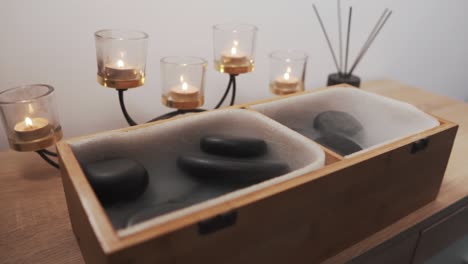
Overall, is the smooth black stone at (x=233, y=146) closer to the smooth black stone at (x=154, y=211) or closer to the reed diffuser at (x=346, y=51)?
the smooth black stone at (x=154, y=211)

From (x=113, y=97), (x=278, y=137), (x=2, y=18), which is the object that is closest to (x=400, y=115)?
(x=278, y=137)

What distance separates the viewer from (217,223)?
321mm

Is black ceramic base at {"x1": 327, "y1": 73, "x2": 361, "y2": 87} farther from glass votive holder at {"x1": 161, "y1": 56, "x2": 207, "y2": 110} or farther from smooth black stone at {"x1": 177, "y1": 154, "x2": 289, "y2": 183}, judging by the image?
smooth black stone at {"x1": 177, "y1": 154, "x2": 289, "y2": 183}

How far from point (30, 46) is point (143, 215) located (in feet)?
1.41

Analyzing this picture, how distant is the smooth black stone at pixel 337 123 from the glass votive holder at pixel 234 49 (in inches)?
6.6

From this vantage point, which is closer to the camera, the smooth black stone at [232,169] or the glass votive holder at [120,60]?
the smooth black stone at [232,169]

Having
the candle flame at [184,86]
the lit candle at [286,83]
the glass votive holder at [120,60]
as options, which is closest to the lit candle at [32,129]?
the glass votive holder at [120,60]

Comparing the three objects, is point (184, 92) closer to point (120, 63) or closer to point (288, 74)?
point (120, 63)

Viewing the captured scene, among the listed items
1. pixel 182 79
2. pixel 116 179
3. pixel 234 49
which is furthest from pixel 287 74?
pixel 116 179

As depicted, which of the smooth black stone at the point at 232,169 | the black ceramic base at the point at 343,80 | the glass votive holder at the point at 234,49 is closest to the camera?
the smooth black stone at the point at 232,169

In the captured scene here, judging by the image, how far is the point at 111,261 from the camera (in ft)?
0.90

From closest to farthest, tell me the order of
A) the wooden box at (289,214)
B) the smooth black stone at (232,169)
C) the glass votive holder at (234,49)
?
the wooden box at (289,214) → the smooth black stone at (232,169) → the glass votive holder at (234,49)

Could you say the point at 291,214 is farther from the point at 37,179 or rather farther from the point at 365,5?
the point at 365,5

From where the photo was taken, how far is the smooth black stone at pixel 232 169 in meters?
0.42
